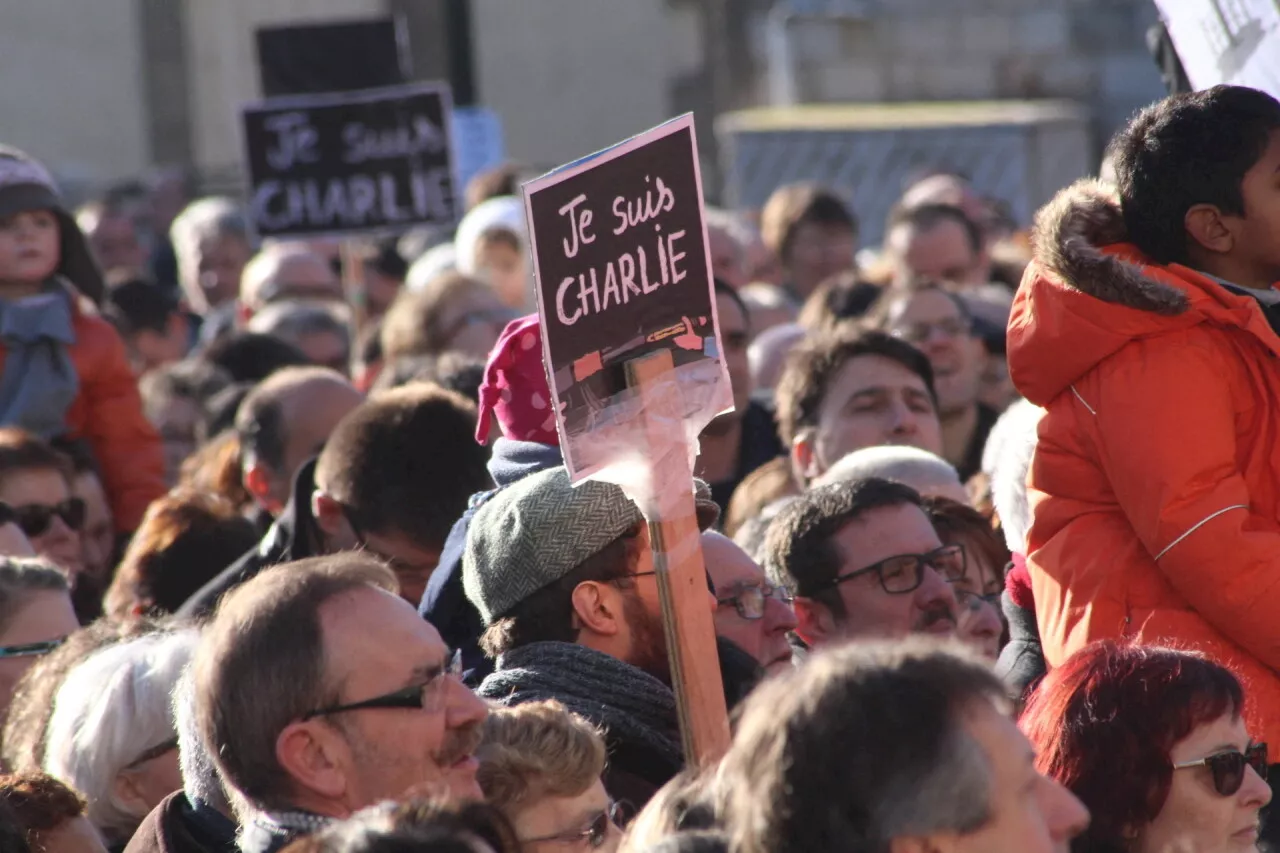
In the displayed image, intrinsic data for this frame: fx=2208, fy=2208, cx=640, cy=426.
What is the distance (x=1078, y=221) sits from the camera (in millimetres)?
3697

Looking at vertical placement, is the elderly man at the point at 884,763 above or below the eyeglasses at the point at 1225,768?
above

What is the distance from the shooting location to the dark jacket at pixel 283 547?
5117 millimetres

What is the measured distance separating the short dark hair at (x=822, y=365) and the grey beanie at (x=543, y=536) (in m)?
2.28

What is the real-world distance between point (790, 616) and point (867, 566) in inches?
13.2

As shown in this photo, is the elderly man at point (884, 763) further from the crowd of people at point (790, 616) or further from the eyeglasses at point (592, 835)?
the eyeglasses at point (592, 835)

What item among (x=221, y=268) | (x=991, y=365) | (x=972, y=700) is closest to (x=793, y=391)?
(x=991, y=365)

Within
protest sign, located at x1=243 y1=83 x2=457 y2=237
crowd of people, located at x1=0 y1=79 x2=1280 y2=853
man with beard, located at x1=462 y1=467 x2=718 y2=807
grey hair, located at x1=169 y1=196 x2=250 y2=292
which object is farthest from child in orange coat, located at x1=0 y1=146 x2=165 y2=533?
grey hair, located at x1=169 y1=196 x2=250 y2=292

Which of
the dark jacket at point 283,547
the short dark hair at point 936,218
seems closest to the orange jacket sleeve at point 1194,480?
the dark jacket at point 283,547

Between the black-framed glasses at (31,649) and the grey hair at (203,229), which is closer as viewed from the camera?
the black-framed glasses at (31,649)

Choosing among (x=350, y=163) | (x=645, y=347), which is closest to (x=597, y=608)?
(x=645, y=347)

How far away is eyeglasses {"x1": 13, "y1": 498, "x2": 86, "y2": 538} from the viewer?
20.1 ft

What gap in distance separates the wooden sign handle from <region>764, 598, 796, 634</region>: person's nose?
0.87 metres

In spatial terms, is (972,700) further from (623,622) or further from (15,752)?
(15,752)

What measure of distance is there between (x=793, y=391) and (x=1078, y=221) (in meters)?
2.44
